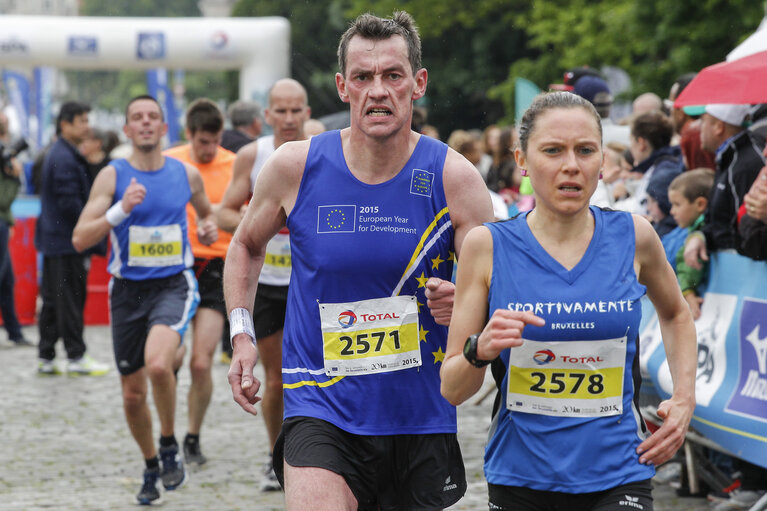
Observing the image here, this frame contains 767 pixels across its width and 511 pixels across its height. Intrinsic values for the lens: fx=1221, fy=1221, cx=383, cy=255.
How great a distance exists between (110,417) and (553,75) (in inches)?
846

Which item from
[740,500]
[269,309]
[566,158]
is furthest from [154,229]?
[566,158]

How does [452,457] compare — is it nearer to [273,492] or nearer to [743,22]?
[273,492]

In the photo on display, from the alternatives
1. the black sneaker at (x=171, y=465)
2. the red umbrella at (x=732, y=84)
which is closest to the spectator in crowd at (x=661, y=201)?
the red umbrella at (x=732, y=84)

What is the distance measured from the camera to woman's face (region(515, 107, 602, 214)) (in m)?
3.36

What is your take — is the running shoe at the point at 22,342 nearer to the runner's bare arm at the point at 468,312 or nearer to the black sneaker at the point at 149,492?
the black sneaker at the point at 149,492

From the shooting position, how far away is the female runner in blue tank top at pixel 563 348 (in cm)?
333

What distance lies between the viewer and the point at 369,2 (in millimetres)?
37438

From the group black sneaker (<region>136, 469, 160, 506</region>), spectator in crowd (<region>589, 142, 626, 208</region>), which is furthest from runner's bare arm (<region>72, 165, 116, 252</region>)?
spectator in crowd (<region>589, 142, 626, 208</region>)

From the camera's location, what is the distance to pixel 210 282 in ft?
27.1

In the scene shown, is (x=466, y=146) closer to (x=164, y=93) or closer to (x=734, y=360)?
(x=734, y=360)

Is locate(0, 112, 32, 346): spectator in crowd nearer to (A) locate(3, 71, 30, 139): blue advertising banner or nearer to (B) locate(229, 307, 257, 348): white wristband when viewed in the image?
(B) locate(229, 307, 257, 348): white wristband

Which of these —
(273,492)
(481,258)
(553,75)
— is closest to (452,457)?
(481,258)

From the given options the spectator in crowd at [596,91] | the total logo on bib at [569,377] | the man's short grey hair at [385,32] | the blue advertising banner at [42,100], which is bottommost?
the total logo on bib at [569,377]

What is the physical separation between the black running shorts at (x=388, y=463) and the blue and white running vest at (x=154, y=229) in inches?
141
